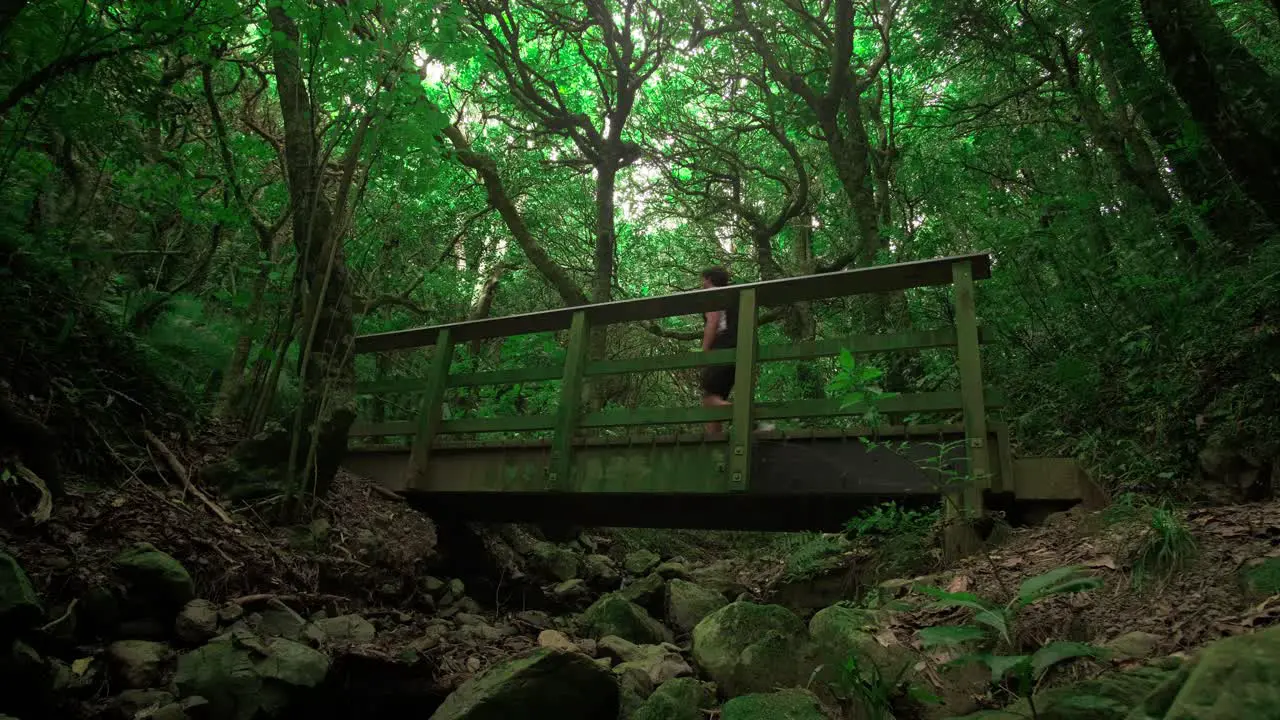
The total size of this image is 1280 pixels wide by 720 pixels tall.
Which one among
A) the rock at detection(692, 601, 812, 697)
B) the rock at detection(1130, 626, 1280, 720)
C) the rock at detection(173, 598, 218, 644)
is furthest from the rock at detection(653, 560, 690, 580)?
the rock at detection(1130, 626, 1280, 720)

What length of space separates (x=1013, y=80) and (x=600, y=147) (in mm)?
5279

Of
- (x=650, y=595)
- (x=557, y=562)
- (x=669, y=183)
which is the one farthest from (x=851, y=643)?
(x=669, y=183)

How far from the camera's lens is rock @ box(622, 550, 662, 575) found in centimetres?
879

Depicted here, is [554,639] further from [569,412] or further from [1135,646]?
[1135,646]

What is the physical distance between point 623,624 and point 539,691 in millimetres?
2188

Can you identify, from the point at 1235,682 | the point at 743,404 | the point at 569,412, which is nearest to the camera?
the point at 1235,682

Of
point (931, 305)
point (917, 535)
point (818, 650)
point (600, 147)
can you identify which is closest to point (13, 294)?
point (818, 650)

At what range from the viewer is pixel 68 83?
4379 mm

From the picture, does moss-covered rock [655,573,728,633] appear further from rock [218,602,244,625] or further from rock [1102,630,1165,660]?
rock [1102,630,1165,660]

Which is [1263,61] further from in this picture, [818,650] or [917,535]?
[818,650]

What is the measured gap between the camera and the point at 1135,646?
2.59m

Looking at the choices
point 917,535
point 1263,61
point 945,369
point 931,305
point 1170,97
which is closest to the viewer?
point 917,535

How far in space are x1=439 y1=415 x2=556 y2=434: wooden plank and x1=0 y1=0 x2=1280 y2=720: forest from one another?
0.56m

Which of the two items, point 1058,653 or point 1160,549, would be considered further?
point 1160,549
